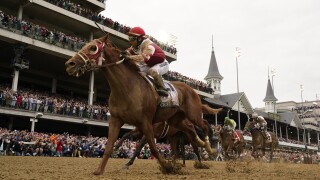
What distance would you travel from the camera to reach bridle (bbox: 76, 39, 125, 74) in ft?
20.6

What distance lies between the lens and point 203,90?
4344 centimetres

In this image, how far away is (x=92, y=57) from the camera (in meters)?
6.39

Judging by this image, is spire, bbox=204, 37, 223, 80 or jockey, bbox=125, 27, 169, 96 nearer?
jockey, bbox=125, 27, 169, 96

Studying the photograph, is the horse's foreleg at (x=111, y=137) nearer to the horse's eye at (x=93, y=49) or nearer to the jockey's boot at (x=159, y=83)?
the jockey's boot at (x=159, y=83)

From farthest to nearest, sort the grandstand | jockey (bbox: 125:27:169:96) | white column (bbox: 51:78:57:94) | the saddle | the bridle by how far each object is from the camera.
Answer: white column (bbox: 51:78:57:94) → the grandstand → the saddle → jockey (bbox: 125:27:169:96) → the bridle

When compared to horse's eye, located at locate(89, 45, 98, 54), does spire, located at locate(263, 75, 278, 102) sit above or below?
above

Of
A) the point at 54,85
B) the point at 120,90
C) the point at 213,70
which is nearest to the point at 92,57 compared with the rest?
the point at 120,90

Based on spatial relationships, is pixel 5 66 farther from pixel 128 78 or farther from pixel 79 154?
pixel 128 78

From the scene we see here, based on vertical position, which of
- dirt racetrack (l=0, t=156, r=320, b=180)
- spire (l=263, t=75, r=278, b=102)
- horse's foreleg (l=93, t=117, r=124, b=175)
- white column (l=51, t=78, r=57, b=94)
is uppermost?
spire (l=263, t=75, r=278, b=102)

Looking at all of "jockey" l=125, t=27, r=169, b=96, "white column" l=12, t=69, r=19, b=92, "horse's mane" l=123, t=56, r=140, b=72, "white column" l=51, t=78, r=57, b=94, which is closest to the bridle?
"horse's mane" l=123, t=56, r=140, b=72

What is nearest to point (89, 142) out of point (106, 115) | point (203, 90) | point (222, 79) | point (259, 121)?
point (106, 115)

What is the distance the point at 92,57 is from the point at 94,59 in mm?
55

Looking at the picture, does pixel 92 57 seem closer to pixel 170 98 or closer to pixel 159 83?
pixel 159 83

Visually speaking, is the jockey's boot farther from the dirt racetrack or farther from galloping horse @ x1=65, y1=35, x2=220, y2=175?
the dirt racetrack
